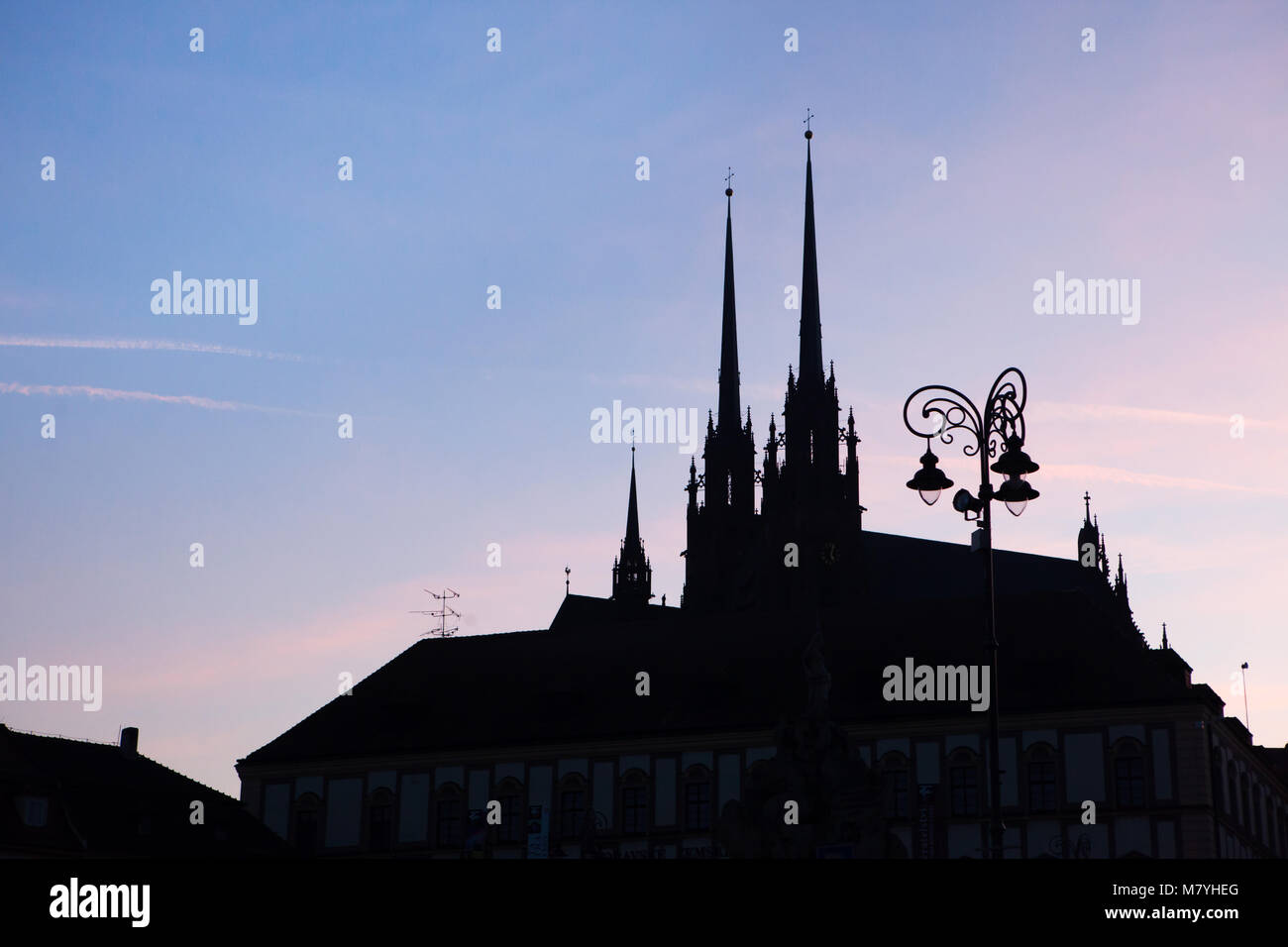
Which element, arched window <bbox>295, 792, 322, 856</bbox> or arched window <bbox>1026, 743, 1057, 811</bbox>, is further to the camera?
arched window <bbox>295, 792, 322, 856</bbox>

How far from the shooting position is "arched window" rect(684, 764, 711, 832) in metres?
68.9

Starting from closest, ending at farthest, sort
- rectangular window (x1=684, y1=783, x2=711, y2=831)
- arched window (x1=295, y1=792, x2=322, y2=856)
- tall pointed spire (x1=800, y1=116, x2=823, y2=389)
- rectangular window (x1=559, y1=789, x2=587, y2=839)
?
rectangular window (x1=684, y1=783, x2=711, y2=831), rectangular window (x1=559, y1=789, x2=587, y2=839), arched window (x1=295, y1=792, x2=322, y2=856), tall pointed spire (x1=800, y1=116, x2=823, y2=389)

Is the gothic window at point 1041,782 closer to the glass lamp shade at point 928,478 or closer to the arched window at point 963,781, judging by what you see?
the arched window at point 963,781

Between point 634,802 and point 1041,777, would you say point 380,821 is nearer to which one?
point 634,802

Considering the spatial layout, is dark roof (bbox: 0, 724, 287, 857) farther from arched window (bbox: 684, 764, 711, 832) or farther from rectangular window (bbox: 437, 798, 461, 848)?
arched window (bbox: 684, 764, 711, 832)

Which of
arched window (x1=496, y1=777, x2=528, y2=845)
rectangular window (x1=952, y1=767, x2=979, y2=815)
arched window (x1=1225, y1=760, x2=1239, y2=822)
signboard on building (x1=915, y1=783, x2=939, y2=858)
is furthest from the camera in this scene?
arched window (x1=496, y1=777, x2=528, y2=845)

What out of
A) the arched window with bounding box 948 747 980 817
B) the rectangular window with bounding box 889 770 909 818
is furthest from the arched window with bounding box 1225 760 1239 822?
the rectangular window with bounding box 889 770 909 818

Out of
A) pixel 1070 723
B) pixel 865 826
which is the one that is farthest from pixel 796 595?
pixel 865 826

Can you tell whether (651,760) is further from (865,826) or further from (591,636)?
(865,826)

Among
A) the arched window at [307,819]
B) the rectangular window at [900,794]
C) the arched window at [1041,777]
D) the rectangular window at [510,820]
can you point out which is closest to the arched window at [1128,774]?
the arched window at [1041,777]

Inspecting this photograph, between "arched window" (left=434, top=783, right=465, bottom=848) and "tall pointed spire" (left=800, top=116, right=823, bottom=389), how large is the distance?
39.9 m

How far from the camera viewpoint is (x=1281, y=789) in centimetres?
8025

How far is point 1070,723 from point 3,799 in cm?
3726

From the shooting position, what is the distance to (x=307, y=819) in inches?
2968
